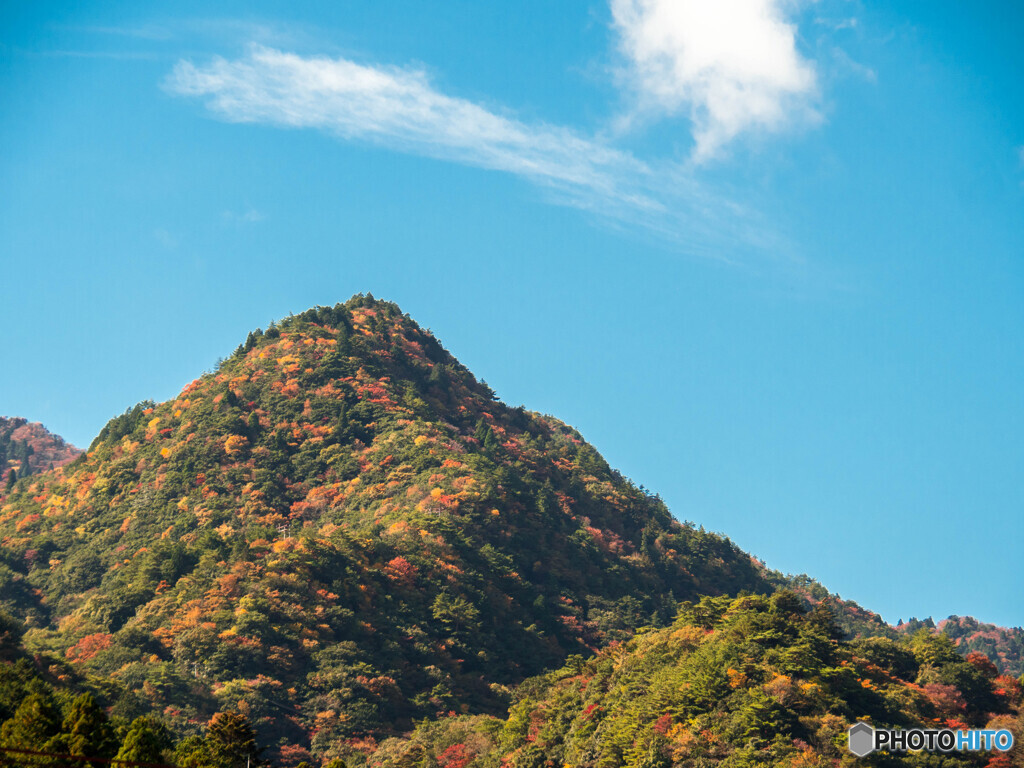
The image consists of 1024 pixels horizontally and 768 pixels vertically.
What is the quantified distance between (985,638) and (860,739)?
13321 centimetres

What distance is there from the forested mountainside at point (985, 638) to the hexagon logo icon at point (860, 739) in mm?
110698

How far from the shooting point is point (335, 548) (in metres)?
99.1

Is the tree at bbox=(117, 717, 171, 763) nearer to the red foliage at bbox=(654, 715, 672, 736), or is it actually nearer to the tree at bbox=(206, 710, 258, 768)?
the tree at bbox=(206, 710, 258, 768)

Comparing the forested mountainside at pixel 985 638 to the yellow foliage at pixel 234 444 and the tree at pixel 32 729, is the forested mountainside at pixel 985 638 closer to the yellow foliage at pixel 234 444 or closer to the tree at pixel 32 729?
the yellow foliage at pixel 234 444

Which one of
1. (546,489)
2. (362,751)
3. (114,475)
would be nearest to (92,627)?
(362,751)

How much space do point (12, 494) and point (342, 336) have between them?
163 ft

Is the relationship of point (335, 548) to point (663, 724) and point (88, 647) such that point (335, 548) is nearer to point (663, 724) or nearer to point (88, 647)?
point (88, 647)

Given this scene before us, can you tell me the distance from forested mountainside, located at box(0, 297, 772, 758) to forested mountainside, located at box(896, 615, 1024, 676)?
46.3 m

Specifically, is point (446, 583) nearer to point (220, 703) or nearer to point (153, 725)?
point (220, 703)

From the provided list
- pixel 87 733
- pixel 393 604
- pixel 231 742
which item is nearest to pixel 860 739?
pixel 231 742

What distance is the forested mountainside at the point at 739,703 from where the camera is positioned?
2366 inches

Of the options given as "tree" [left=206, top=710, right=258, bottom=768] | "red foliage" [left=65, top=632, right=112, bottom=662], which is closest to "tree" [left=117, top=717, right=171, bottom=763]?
"tree" [left=206, top=710, right=258, bottom=768]

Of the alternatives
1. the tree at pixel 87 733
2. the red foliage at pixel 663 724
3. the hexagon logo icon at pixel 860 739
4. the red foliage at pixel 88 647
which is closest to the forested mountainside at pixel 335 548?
the red foliage at pixel 88 647

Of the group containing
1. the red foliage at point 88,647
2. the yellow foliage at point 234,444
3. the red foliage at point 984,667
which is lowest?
the red foliage at point 88,647
